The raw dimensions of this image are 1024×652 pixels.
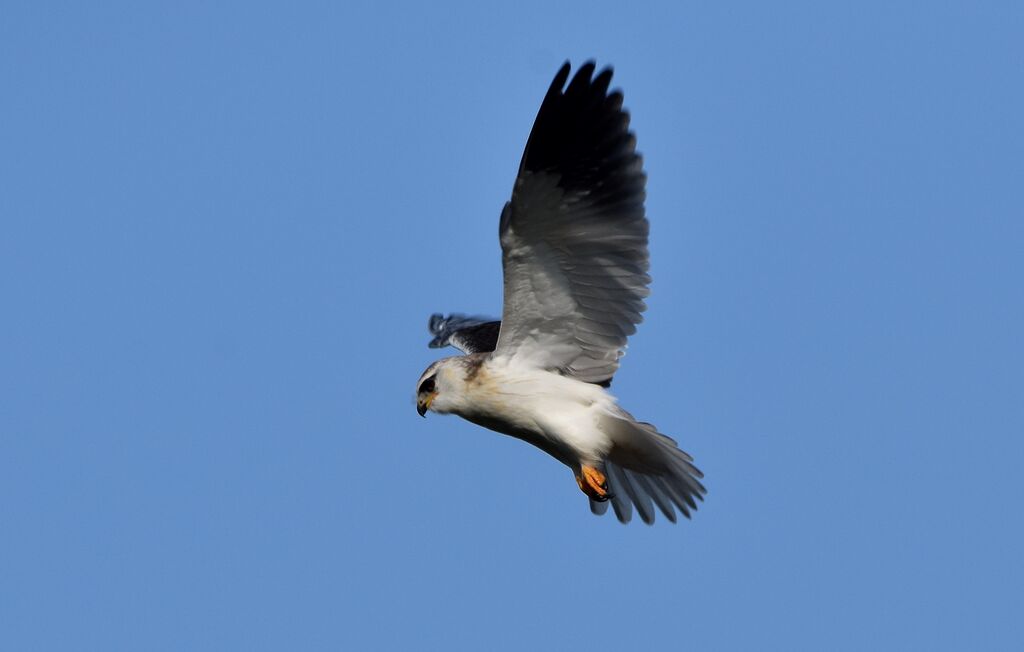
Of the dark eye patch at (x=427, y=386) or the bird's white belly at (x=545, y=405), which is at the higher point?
the dark eye patch at (x=427, y=386)

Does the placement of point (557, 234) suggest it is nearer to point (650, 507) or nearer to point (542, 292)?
point (542, 292)

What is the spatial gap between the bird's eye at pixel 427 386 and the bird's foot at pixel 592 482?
833mm

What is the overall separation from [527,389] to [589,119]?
52.3 inches

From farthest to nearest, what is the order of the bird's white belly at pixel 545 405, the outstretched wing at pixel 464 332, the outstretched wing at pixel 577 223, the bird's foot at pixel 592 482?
the outstretched wing at pixel 464 332 → the bird's foot at pixel 592 482 → the bird's white belly at pixel 545 405 → the outstretched wing at pixel 577 223

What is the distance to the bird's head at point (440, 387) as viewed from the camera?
7031 mm

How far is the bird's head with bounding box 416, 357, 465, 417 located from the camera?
23.1 ft

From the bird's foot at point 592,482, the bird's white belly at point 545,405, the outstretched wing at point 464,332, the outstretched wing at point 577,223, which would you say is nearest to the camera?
the outstretched wing at point 577,223

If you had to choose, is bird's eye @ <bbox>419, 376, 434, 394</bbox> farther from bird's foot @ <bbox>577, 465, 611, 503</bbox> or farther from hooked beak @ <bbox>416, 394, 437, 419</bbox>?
bird's foot @ <bbox>577, 465, 611, 503</bbox>

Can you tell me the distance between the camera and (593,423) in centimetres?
700

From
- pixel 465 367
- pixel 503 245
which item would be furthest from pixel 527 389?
pixel 503 245

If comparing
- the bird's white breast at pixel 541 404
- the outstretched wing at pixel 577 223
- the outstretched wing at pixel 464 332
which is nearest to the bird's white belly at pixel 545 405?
the bird's white breast at pixel 541 404

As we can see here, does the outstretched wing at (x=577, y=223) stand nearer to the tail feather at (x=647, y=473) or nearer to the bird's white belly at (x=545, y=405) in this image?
the bird's white belly at (x=545, y=405)

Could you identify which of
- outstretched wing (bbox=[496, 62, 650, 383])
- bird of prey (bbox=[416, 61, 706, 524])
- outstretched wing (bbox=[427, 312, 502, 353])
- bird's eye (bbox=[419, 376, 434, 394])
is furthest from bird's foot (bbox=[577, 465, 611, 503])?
outstretched wing (bbox=[427, 312, 502, 353])

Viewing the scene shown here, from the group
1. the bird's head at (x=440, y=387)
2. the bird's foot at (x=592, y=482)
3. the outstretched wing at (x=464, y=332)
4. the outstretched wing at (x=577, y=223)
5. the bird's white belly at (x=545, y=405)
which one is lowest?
the bird's foot at (x=592, y=482)
